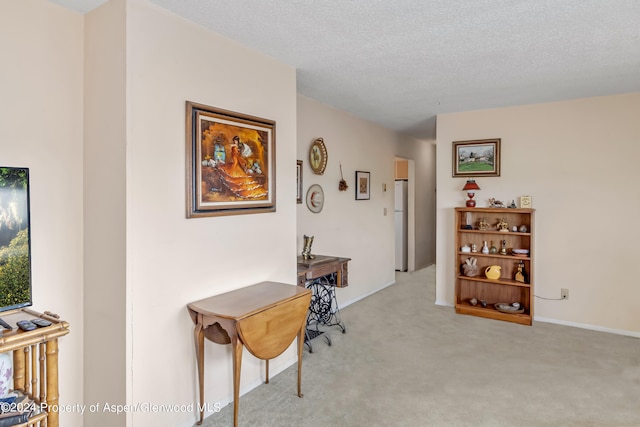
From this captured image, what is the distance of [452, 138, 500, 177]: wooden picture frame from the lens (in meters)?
4.15

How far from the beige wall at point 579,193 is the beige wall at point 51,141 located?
389 cm

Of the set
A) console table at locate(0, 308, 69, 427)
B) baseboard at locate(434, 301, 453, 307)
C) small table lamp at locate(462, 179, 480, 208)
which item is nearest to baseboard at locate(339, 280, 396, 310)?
baseboard at locate(434, 301, 453, 307)

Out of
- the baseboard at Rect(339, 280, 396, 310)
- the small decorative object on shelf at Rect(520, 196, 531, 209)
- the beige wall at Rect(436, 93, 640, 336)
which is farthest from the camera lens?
the baseboard at Rect(339, 280, 396, 310)

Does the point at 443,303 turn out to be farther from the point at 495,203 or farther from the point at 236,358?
the point at 236,358

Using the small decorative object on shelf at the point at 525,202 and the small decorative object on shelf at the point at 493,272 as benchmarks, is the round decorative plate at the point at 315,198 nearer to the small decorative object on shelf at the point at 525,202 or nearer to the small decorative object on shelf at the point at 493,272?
the small decorative object on shelf at the point at 493,272

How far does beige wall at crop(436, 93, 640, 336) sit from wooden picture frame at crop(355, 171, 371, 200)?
140 centimetres

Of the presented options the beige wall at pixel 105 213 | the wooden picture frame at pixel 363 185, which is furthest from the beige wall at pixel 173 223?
the wooden picture frame at pixel 363 185

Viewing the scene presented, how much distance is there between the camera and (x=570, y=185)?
12.5 ft

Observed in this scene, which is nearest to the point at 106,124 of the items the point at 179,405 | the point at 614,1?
the point at 179,405

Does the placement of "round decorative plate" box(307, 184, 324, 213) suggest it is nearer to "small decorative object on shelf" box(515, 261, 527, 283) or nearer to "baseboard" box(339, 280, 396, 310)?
"baseboard" box(339, 280, 396, 310)

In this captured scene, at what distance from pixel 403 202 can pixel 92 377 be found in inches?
210

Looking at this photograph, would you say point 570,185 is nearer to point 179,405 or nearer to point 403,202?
point 403,202

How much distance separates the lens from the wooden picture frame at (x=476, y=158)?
4.15 metres

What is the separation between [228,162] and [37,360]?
1408 mm
